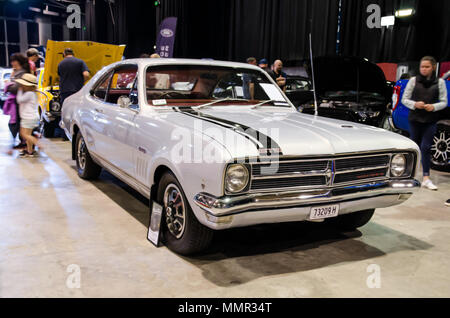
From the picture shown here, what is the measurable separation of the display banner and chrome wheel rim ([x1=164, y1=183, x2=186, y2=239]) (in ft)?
39.5

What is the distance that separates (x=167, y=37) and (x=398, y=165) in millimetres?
12870

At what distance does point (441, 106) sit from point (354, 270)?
3.07 meters

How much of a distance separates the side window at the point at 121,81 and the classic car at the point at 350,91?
10.4ft

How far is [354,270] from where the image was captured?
3156mm

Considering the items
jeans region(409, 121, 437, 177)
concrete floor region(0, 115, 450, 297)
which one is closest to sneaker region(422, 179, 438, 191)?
jeans region(409, 121, 437, 177)

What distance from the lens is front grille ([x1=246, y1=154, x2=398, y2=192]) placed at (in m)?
2.86

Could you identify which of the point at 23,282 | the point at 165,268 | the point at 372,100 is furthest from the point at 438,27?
the point at 23,282

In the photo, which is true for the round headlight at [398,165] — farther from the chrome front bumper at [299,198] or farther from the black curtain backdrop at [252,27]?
the black curtain backdrop at [252,27]

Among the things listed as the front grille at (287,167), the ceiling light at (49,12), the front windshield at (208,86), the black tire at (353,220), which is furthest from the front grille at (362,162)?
the ceiling light at (49,12)

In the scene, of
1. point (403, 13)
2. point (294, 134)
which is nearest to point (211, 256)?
point (294, 134)

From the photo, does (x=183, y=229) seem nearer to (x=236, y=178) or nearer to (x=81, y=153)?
(x=236, y=178)

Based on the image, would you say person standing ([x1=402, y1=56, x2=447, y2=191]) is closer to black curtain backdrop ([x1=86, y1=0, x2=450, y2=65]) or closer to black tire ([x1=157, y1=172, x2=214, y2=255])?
black tire ([x1=157, y1=172, x2=214, y2=255])

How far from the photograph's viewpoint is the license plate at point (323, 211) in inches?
119
